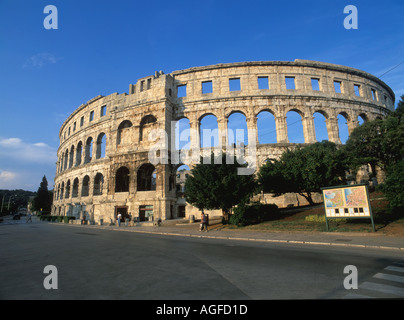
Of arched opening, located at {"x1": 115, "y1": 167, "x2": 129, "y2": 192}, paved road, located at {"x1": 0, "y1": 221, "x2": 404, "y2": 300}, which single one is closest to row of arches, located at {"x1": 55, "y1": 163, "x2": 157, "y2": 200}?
arched opening, located at {"x1": 115, "y1": 167, "x2": 129, "y2": 192}

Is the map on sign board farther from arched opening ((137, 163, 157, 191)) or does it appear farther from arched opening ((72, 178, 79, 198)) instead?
arched opening ((72, 178, 79, 198))

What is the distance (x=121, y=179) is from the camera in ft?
97.6

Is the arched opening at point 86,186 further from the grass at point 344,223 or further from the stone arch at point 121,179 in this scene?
the grass at point 344,223

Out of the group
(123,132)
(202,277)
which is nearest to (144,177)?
(123,132)

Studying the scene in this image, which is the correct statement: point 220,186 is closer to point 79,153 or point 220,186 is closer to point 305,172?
point 305,172

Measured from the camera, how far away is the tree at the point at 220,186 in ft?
55.7

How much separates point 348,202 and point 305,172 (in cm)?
576

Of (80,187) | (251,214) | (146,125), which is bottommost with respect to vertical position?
(251,214)

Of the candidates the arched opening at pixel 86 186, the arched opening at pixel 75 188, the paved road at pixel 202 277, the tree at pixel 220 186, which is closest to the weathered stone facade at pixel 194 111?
the arched opening at pixel 86 186

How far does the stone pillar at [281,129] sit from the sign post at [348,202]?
46.5 feet
